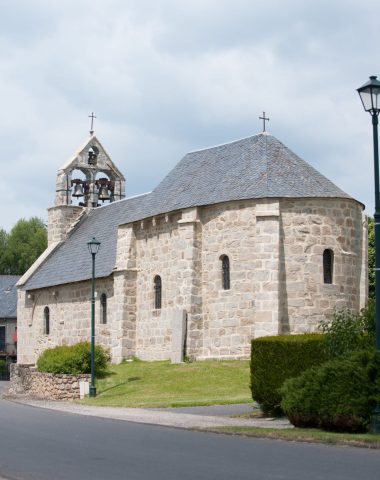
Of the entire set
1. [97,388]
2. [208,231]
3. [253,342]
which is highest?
[208,231]

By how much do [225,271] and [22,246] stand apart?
5366 cm

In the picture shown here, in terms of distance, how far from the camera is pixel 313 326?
33.3 meters

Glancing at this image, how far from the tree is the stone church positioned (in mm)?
43970

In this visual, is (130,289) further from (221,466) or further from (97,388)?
(221,466)

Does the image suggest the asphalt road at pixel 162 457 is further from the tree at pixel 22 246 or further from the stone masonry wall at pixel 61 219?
the tree at pixel 22 246

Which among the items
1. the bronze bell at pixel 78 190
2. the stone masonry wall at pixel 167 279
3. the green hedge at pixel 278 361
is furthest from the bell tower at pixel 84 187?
the green hedge at pixel 278 361

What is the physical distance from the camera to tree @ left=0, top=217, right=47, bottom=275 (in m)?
84.6

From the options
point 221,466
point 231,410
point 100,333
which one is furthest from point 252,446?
point 100,333

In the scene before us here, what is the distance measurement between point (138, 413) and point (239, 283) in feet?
41.9

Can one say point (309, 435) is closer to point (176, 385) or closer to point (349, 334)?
point (349, 334)

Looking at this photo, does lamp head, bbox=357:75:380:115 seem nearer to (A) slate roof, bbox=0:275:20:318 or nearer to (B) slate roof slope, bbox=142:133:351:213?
(B) slate roof slope, bbox=142:133:351:213

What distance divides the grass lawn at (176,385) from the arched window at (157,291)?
375cm

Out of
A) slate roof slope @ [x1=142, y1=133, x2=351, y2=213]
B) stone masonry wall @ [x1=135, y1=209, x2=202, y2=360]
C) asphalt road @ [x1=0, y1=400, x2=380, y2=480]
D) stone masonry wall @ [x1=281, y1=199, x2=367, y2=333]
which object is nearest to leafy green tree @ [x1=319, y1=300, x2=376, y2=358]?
asphalt road @ [x1=0, y1=400, x2=380, y2=480]

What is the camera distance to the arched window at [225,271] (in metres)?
34.8
